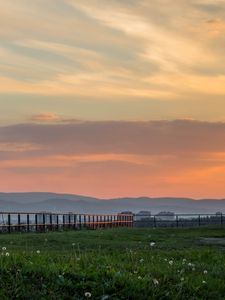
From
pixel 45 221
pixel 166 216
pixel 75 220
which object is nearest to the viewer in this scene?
pixel 45 221

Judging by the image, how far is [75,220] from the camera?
156ft

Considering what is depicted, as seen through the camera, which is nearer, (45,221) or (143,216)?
(45,221)

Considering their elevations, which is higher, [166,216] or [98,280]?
[98,280]

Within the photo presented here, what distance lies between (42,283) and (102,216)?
47744 millimetres

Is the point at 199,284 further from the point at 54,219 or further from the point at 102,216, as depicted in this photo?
the point at 102,216

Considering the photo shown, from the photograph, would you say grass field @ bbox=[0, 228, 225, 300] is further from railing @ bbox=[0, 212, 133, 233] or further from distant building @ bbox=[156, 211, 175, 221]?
distant building @ bbox=[156, 211, 175, 221]

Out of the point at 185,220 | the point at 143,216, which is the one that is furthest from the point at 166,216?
the point at 143,216

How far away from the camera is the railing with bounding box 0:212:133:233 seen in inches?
1492

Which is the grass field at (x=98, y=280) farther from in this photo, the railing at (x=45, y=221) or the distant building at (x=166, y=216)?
the distant building at (x=166, y=216)

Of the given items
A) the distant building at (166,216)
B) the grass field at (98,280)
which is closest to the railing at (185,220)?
the distant building at (166,216)

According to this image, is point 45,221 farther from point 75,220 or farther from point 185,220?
point 185,220

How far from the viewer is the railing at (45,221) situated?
1492 inches

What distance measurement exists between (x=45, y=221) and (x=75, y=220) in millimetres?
5252

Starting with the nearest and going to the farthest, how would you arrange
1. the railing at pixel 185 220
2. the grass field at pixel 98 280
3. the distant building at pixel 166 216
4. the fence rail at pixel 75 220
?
the grass field at pixel 98 280, the fence rail at pixel 75 220, the distant building at pixel 166 216, the railing at pixel 185 220
